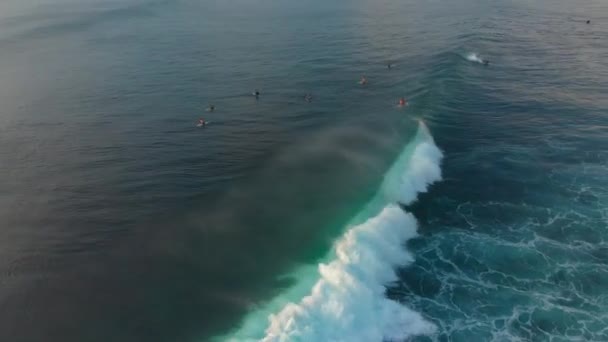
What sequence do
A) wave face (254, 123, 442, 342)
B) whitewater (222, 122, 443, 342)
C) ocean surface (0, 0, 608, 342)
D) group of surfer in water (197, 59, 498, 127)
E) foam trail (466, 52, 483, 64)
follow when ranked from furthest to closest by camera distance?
foam trail (466, 52, 483, 64), group of surfer in water (197, 59, 498, 127), ocean surface (0, 0, 608, 342), wave face (254, 123, 442, 342), whitewater (222, 122, 443, 342)

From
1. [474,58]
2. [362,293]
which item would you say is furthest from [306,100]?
[362,293]

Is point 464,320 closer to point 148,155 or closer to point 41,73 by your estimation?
point 148,155

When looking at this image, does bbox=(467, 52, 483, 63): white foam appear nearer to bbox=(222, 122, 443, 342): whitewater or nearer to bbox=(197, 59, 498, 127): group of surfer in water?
bbox=(197, 59, 498, 127): group of surfer in water

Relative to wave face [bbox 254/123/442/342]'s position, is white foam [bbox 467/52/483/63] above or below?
above

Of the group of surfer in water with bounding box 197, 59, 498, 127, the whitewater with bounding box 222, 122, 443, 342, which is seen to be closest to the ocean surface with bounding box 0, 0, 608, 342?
the whitewater with bounding box 222, 122, 443, 342

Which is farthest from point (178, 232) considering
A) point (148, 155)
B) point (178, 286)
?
point (148, 155)

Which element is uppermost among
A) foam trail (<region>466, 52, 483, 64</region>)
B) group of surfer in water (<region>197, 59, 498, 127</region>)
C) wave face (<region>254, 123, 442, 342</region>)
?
foam trail (<region>466, 52, 483, 64</region>)
